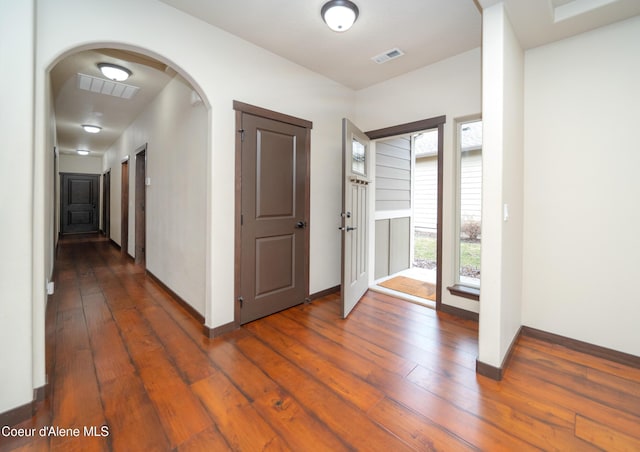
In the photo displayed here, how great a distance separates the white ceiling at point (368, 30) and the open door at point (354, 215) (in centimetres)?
78

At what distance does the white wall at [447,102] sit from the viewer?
9.71 feet

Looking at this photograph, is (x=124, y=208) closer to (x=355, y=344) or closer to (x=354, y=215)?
(x=354, y=215)

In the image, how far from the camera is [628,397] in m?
1.78

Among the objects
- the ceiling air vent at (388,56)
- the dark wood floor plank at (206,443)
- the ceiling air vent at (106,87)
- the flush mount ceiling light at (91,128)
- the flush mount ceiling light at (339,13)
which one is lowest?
the dark wood floor plank at (206,443)

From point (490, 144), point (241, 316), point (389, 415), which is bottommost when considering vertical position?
point (389, 415)

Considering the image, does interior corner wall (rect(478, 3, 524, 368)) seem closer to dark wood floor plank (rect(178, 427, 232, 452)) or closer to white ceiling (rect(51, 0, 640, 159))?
white ceiling (rect(51, 0, 640, 159))

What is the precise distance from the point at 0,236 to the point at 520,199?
3.61 m

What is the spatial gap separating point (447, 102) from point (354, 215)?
1.58 metres

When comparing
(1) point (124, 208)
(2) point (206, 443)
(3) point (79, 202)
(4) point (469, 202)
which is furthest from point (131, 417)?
(3) point (79, 202)

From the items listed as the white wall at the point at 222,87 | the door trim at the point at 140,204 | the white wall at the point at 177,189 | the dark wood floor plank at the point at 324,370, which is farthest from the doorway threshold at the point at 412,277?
the door trim at the point at 140,204

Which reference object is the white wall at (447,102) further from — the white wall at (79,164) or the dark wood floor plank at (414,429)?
the white wall at (79,164)

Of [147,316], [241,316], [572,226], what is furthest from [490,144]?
[147,316]

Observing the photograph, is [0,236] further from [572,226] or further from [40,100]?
[572,226]

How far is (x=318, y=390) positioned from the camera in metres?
1.85
